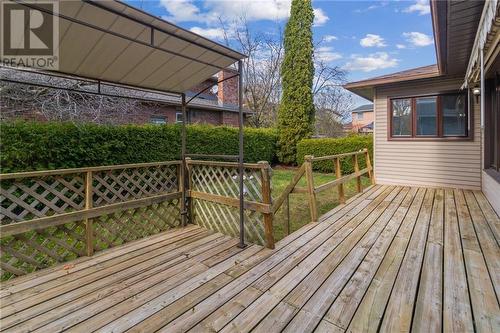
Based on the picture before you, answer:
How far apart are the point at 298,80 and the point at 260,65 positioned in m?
7.70

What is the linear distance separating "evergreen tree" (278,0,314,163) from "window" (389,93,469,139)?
503 centimetres

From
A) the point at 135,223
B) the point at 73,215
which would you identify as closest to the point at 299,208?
the point at 135,223

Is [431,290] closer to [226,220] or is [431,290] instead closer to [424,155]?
[226,220]

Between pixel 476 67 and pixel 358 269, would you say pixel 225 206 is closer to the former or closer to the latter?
pixel 358 269

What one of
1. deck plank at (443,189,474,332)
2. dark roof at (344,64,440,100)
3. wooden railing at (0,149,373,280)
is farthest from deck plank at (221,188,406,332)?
dark roof at (344,64,440,100)

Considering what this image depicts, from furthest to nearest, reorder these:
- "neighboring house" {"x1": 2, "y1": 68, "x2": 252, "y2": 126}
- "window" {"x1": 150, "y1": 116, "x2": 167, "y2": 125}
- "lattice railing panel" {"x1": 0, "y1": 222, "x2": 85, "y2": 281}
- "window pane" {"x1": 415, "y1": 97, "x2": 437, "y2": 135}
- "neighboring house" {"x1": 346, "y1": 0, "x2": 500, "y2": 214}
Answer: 1. "window" {"x1": 150, "y1": 116, "x2": 167, "y2": 125}
2. "neighboring house" {"x1": 2, "y1": 68, "x2": 252, "y2": 126}
3. "window pane" {"x1": 415, "y1": 97, "x2": 437, "y2": 135}
4. "neighboring house" {"x1": 346, "y1": 0, "x2": 500, "y2": 214}
5. "lattice railing panel" {"x1": 0, "y1": 222, "x2": 85, "y2": 281}

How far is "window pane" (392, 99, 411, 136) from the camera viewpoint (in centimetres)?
708

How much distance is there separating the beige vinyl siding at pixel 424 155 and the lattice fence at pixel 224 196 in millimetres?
5239

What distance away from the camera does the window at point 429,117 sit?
21.1 feet

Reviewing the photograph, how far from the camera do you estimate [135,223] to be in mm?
3508

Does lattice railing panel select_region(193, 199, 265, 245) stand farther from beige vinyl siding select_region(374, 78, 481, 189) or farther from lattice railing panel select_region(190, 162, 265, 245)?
beige vinyl siding select_region(374, 78, 481, 189)

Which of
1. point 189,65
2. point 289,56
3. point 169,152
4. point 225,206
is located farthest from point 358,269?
point 289,56

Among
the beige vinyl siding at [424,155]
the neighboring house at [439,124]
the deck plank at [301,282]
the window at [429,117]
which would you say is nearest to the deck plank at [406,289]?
the deck plank at [301,282]

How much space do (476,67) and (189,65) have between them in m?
4.47
